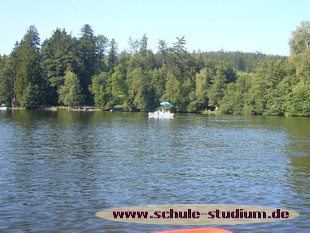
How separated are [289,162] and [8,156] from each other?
19994 mm

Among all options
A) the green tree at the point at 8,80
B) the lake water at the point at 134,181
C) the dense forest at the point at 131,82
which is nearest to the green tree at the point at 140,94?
the dense forest at the point at 131,82

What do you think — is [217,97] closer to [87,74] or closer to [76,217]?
[87,74]

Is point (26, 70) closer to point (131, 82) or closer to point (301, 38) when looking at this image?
point (131, 82)

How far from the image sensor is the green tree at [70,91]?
128 metres

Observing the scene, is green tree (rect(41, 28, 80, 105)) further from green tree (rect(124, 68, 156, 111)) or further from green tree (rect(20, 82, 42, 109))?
green tree (rect(124, 68, 156, 111))

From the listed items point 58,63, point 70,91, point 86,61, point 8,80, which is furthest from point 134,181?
point 86,61

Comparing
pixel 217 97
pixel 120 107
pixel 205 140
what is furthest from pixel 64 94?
pixel 205 140

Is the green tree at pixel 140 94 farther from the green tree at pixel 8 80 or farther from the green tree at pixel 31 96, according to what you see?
the green tree at pixel 8 80

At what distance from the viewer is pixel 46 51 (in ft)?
471

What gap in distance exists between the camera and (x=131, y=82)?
13962cm

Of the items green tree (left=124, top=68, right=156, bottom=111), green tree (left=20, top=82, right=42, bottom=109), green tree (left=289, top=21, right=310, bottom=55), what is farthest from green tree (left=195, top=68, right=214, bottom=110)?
green tree (left=20, top=82, right=42, bottom=109)

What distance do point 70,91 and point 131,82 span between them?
23.4 metres

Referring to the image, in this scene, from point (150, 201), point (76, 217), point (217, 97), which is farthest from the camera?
point (217, 97)

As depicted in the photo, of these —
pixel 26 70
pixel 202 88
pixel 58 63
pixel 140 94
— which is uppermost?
pixel 58 63
